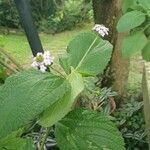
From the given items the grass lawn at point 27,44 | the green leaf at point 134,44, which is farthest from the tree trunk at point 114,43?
the grass lawn at point 27,44

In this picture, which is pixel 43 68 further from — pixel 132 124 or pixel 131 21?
pixel 132 124

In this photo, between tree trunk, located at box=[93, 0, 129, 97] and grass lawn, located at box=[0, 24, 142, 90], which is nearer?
tree trunk, located at box=[93, 0, 129, 97]

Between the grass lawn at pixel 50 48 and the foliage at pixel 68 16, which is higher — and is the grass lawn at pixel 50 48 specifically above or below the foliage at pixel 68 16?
above

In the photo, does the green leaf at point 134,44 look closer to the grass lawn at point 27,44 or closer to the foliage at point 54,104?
the foliage at point 54,104

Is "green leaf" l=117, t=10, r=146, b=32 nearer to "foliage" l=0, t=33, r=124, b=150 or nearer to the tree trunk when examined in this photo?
"foliage" l=0, t=33, r=124, b=150

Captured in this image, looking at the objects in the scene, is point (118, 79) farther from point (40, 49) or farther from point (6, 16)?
point (6, 16)

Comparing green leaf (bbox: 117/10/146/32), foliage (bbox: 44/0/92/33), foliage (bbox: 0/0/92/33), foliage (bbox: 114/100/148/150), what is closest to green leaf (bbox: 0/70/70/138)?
green leaf (bbox: 117/10/146/32)
